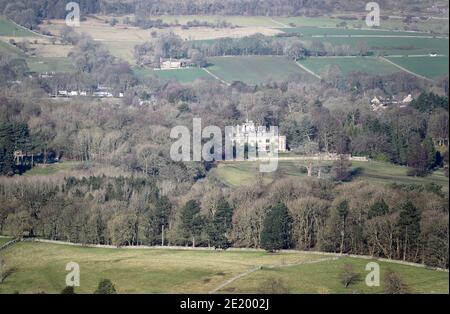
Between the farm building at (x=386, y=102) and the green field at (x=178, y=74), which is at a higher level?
the green field at (x=178, y=74)

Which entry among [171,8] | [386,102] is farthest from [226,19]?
[386,102]

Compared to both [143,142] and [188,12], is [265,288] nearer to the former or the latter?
[143,142]

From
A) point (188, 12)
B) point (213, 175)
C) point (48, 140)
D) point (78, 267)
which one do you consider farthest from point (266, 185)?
point (188, 12)

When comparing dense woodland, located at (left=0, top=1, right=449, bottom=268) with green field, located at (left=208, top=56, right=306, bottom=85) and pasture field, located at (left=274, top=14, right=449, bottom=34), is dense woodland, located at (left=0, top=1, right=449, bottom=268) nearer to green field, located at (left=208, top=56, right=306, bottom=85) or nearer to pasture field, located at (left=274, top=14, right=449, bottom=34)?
green field, located at (left=208, top=56, right=306, bottom=85)

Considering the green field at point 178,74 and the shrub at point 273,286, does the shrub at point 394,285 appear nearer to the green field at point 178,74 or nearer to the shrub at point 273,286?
the shrub at point 273,286

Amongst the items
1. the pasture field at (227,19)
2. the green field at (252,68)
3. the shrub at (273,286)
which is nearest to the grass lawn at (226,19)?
the pasture field at (227,19)

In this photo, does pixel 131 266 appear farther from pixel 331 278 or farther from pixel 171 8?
pixel 171 8

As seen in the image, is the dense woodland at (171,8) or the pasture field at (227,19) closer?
the dense woodland at (171,8)

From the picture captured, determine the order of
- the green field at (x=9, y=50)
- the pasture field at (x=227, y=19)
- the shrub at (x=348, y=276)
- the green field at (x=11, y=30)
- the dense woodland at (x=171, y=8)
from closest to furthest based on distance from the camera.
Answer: the shrub at (x=348, y=276), the green field at (x=9, y=50), the green field at (x=11, y=30), the dense woodland at (x=171, y=8), the pasture field at (x=227, y=19)
